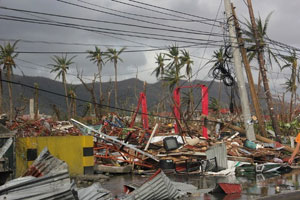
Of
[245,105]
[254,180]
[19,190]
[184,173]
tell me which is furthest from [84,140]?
[245,105]

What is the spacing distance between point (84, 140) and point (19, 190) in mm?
6015

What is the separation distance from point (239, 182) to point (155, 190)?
4.82 metres

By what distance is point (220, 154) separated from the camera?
1525 centimetres

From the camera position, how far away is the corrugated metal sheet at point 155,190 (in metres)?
8.61

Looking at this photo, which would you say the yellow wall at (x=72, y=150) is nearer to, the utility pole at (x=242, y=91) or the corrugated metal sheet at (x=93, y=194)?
the corrugated metal sheet at (x=93, y=194)

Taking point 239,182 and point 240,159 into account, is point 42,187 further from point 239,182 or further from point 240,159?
point 240,159

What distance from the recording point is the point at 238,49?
19844 mm

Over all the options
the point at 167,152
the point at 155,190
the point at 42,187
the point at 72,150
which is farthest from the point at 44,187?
the point at 167,152

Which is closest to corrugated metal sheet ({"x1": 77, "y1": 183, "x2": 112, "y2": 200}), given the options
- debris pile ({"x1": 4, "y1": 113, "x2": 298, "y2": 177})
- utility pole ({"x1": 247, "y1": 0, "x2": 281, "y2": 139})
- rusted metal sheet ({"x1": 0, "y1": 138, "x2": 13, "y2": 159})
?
rusted metal sheet ({"x1": 0, "y1": 138, "x2": 13, "y2": 159})

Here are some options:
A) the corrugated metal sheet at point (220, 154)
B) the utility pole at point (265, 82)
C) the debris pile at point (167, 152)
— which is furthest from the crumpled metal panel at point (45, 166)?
the utility pole at point (265, 82)

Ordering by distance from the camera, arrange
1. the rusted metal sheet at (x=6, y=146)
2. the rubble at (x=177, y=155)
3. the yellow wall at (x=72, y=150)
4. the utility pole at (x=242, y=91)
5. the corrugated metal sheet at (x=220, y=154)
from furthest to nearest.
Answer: the utility pole at (x=242, y=91), the rubble at (x=177, y=155), the corrugated metal sheet at (x=220, y=154), the yellow wall at (x=72, y=150), the rusted metal sheet at (x=6, y=146)

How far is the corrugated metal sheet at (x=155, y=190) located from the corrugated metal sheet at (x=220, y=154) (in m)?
6.30

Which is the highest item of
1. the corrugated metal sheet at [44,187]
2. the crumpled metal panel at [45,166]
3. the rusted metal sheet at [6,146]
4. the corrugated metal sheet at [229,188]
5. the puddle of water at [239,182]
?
the rusted metal sheet at [6,146]

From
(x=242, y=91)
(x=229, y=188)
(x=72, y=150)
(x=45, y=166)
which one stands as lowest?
(x=229, y=188)
